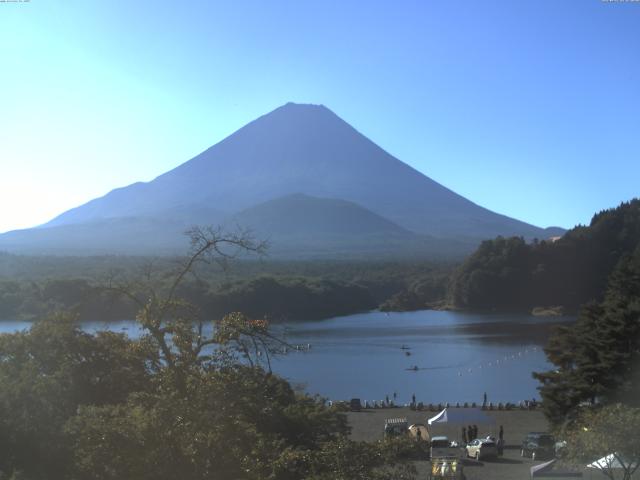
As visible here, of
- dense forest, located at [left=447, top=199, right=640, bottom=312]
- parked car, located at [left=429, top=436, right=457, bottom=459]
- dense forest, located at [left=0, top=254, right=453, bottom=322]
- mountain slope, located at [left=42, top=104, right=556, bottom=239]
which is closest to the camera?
parked car, located at [left=429, top=436, right=457, bottom=459]

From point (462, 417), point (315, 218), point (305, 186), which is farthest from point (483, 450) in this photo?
point (305, 186)

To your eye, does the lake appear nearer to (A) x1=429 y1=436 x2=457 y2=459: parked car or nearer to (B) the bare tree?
(A) x1=429 y1=436 x2=457 y2=459: parked car

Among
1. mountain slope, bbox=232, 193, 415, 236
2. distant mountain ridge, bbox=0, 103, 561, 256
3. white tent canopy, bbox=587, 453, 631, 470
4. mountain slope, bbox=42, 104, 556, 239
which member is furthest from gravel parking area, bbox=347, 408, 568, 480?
mountain slope, bbox=42, 104, 556, 239

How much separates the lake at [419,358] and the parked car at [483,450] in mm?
5449

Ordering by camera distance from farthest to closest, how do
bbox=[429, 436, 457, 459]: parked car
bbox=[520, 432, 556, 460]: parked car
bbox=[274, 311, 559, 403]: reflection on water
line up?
bbox=[274, 311, 559, 403]: reflection on water < bbox=[520, 432, 556, 460]: parked car < bbox=[429, 436, 457, 459]: parked car

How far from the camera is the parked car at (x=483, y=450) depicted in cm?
1134

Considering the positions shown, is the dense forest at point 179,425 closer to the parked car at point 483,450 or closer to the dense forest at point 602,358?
the parked car at point 483,450

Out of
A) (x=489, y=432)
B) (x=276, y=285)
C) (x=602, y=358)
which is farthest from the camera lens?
(x=276, y=285)

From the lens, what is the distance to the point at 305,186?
11875cm

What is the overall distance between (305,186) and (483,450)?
108085 millimetres

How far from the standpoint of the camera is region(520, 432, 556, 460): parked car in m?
11.0

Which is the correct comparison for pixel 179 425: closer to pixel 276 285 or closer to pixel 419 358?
pixel 419 358

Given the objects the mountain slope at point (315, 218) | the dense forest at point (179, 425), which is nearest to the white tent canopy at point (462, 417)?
the dense forest at point (179, 425)

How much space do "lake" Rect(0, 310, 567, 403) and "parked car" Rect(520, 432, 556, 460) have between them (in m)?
5.88
